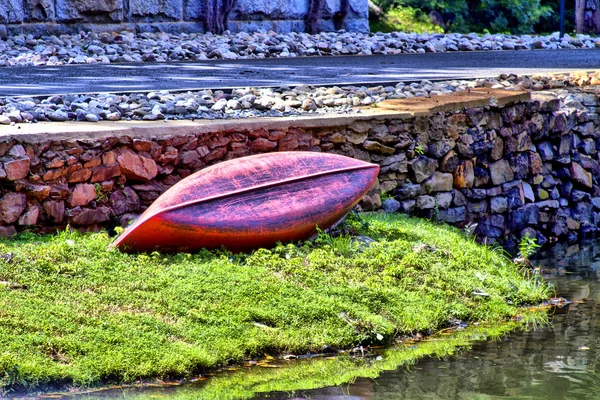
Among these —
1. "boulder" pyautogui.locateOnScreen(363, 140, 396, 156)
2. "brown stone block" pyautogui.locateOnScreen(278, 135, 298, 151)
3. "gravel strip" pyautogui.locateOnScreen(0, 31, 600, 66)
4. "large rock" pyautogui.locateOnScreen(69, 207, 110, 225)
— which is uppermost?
"gravel strip" pyautogui.locateOnScreen(0, 31, 600, 66)

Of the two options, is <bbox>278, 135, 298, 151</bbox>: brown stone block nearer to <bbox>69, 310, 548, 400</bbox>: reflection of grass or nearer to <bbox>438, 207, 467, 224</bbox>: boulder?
<bbox>438, 207, 467, 224</bbox>: boulder

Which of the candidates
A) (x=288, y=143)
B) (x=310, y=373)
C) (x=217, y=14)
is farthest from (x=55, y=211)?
(x=217, y=14)

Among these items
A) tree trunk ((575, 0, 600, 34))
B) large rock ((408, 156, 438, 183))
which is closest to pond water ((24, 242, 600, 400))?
large rock ((408, 156, 438, 183))

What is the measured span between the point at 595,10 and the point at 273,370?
18106 mm

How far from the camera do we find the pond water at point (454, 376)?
4.44 meters

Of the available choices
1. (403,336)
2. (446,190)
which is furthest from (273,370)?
(446,190)

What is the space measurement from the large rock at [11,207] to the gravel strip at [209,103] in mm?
647

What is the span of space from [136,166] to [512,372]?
2951 millimetres

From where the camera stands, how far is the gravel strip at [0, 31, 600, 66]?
12.1 metres

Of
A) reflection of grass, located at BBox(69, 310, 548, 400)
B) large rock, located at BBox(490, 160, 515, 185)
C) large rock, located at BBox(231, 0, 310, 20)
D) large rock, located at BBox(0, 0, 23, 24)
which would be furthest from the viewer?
large rock, located at BBox(231, 0, 310, 20)

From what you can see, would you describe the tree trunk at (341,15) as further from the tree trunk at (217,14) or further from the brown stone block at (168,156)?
the brown stone block at (168,156)

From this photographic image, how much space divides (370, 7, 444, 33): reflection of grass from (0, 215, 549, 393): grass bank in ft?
45.3

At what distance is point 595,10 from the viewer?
2094cm

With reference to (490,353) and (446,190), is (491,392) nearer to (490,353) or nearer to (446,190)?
(490,353)
